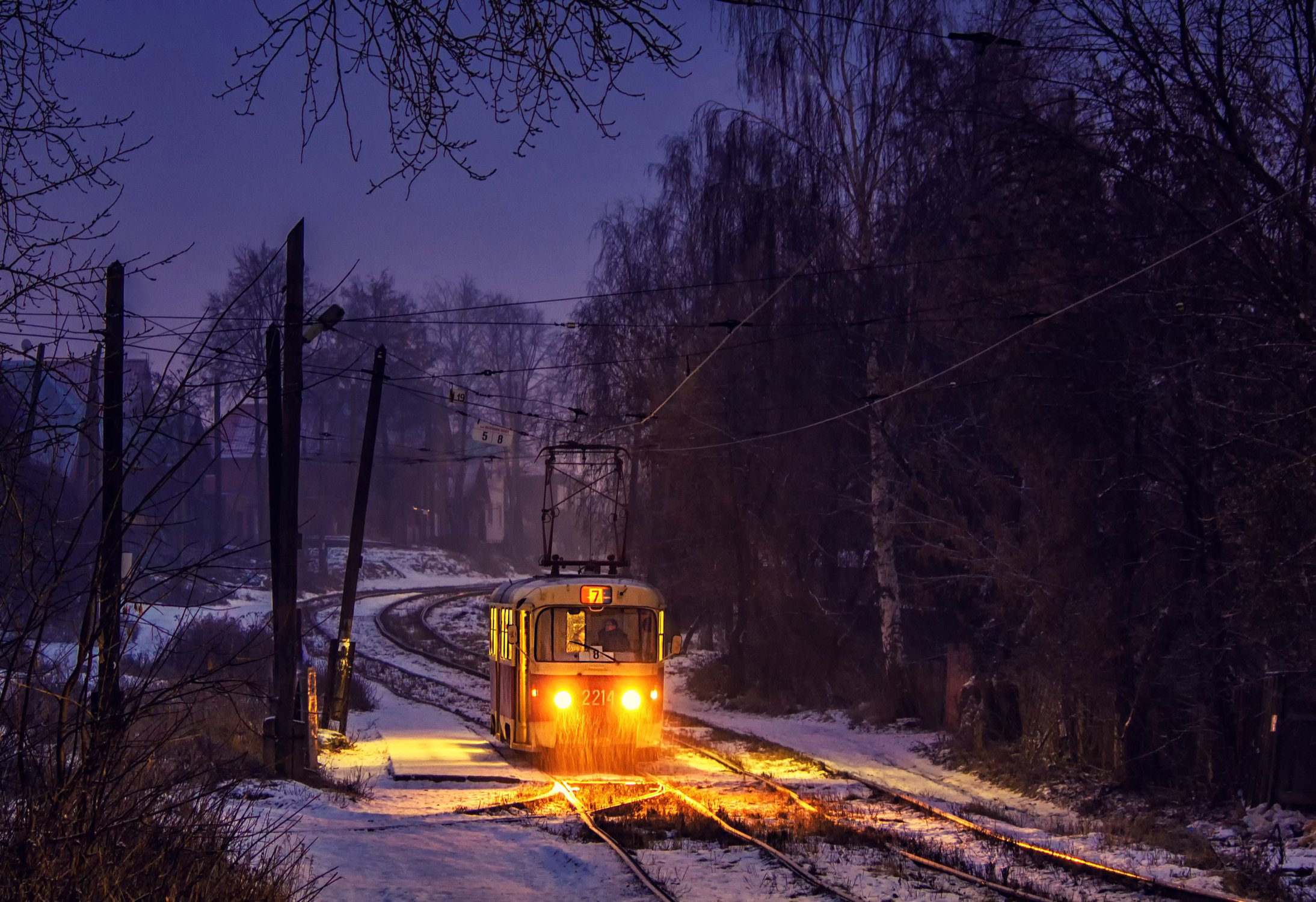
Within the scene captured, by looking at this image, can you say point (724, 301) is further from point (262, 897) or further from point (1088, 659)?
point (262, 897)

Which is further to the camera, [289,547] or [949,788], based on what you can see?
[949,788]

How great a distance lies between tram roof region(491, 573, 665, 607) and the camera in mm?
16984

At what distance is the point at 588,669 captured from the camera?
55.5ft

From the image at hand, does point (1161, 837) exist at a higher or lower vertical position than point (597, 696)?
lower

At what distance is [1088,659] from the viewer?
51.7ft

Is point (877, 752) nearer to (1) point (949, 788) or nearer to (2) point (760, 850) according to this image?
(1) point (949, 788)

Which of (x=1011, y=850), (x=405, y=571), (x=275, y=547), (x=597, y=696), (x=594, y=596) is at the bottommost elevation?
(x=1011, y=850)

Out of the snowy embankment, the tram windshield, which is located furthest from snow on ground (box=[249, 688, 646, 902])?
the snowy embankment

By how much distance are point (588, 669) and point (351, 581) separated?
29.1ft

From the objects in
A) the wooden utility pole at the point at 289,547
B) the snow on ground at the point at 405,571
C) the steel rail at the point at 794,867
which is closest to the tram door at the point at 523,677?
the steel rail at the point at 794,867

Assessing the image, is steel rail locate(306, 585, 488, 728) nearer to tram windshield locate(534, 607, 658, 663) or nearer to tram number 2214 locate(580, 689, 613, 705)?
tram windshield locate(534, 607, 658, 663)

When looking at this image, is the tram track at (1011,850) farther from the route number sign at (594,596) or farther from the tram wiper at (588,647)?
the route number sign at (594,596)

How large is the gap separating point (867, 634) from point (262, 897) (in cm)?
2222

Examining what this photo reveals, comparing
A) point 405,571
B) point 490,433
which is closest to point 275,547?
point 490,433
